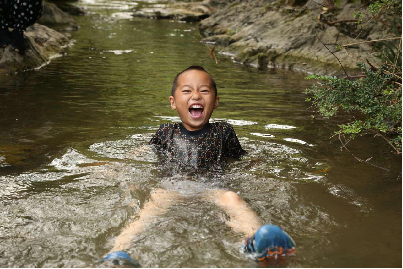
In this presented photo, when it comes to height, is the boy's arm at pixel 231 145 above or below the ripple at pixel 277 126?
above

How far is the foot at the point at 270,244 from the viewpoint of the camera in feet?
9.06

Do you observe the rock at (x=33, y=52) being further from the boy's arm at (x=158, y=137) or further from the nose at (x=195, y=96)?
the nose at (x=195, y=96)

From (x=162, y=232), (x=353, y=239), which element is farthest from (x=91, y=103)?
(x=353, y=239)

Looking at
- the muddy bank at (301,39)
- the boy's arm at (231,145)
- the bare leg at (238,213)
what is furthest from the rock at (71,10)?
the bare leg at (238,213)

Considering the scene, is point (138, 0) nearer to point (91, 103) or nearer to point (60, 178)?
point (91, 103)

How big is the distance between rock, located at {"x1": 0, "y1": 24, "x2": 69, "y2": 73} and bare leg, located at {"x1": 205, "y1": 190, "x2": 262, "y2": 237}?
303 inches

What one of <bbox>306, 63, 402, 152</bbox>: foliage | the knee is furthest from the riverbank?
the knee

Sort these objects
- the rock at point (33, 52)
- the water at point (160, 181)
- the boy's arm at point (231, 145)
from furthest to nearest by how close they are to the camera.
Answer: the rock at point (33, 52), the boy's arm at point (231, 145), the water at point (160, 181)

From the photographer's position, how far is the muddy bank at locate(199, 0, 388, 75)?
1108 centimetres

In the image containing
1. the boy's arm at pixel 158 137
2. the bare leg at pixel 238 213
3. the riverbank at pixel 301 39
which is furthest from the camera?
the riverbank at pixel 301 39

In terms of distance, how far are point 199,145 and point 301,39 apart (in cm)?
874

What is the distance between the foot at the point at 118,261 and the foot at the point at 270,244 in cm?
71

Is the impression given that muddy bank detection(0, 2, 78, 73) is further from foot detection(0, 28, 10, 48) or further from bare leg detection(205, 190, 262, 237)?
bare leg detection(205, 190, 262, 237)

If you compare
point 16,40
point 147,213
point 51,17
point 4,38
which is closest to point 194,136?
point 147,213
